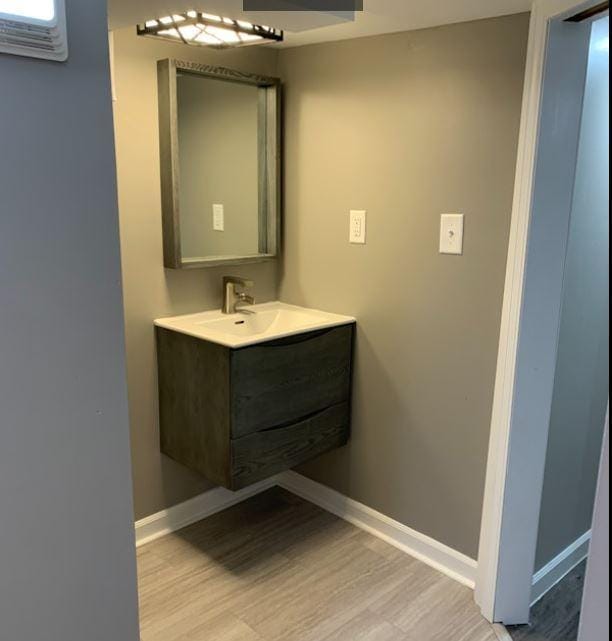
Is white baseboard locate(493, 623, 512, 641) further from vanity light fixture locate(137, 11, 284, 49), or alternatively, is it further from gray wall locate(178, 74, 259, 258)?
vanity light fixture locate(137, 11, 284, 49)

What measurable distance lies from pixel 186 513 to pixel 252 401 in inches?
29.8

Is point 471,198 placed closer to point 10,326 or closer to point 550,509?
point 550,509

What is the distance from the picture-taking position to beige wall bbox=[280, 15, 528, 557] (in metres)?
1.93

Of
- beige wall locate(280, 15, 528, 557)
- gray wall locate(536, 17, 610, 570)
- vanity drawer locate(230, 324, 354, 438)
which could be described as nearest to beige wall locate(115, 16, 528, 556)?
beige wall locate(280, 15, 528, 557)

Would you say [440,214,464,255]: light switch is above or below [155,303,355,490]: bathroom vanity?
above

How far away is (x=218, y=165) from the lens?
2.41 metres

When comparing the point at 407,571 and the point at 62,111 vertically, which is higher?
the point at 62,111

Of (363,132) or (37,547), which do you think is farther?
(363,132)

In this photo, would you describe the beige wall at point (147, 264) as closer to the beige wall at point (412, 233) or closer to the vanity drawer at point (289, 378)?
the beige wall at point (412, 233)

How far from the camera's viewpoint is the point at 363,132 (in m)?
2.24

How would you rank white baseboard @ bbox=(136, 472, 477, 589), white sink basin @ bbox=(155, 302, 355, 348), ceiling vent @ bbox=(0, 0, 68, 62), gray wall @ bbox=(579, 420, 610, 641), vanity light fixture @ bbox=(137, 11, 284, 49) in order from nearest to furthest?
gray wall @ bbox=(579, 420, 610, 641), ceiling vent @ bbox=(0, 0, 68, 62), vanity light fixture @ bbox=(137, 11, 284, 49), white sink basin @ bbox=(155, 302, 355, 348), white baseboard @ bbox=(136, 472, 477, 589)

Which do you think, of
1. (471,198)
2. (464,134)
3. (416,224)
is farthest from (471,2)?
(416,224)

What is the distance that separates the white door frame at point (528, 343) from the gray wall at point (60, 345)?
1.19 meters

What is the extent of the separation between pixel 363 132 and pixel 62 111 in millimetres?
1387
